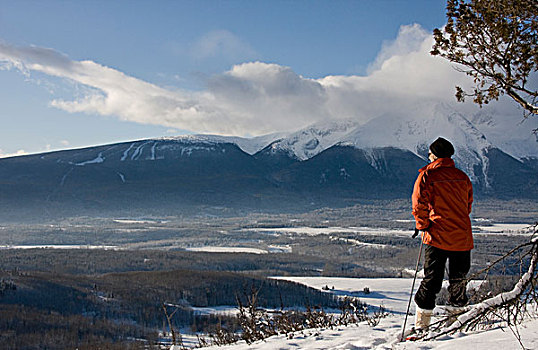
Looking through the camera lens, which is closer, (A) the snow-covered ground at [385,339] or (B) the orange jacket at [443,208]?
(A) the snow-covered ground at [385,339]

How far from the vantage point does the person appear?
6723 mm

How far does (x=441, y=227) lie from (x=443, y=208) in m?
0.25

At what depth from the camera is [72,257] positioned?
2815 inches

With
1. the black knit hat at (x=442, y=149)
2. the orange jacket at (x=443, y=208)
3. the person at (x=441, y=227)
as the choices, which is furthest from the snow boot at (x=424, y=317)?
the black knit hat at (x=442, y=149)

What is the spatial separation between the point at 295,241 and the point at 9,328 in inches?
3476

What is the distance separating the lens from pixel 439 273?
6.78 m

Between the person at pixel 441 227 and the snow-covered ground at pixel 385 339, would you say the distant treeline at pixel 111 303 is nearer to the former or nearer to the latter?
the snow-covered ground at pixel 385 339

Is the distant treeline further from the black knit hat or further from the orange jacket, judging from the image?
the black knit hat

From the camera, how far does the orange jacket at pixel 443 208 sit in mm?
6719

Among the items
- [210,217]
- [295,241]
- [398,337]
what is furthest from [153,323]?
[210,217]

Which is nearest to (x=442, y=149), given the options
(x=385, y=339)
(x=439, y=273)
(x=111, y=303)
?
(x=439, y=273)

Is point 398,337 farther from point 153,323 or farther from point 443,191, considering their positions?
point 153,323

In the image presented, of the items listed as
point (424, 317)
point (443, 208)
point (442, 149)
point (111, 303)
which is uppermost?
point (442, 149)

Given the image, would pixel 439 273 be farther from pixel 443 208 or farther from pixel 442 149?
pixel 442 149
